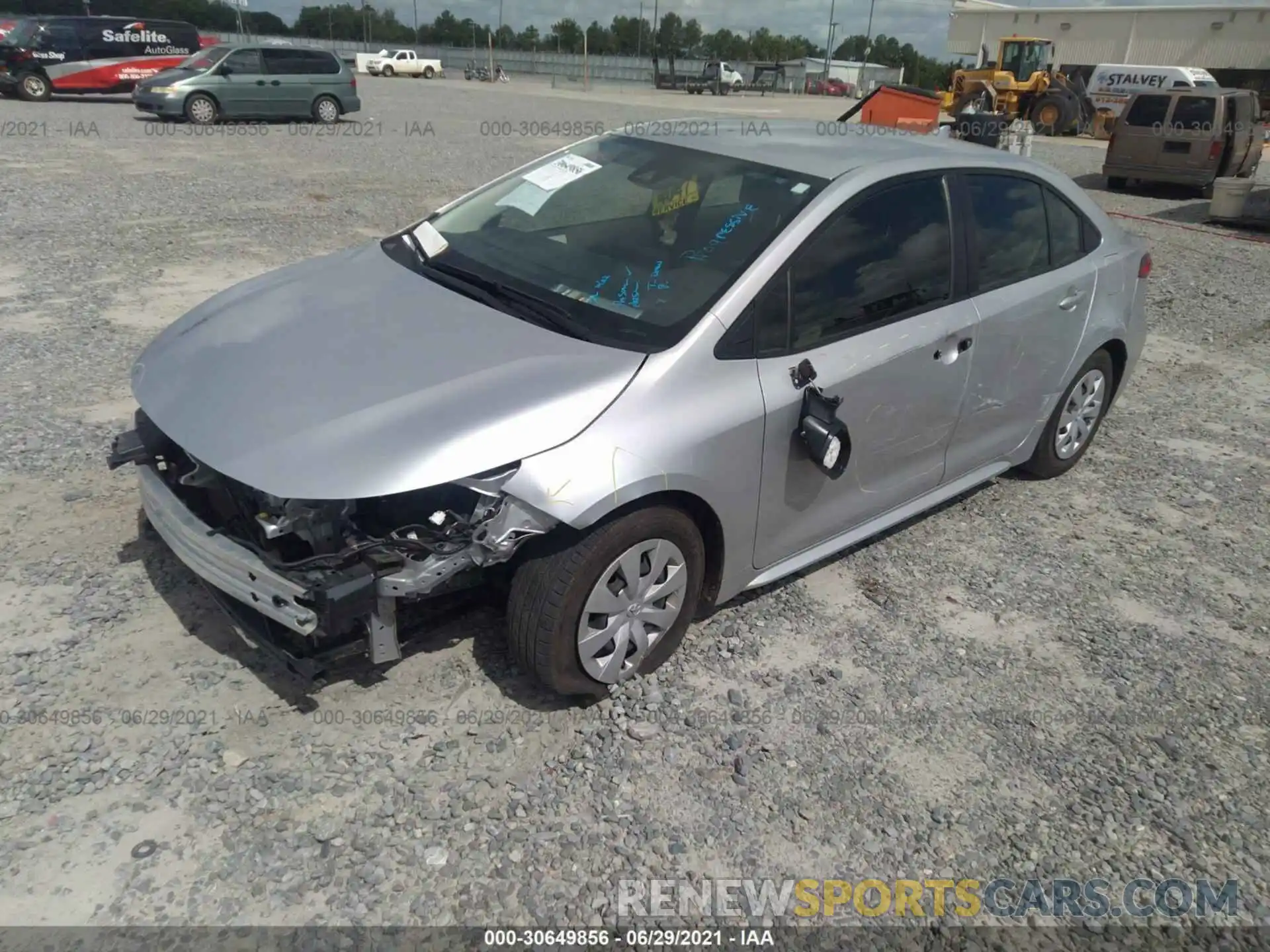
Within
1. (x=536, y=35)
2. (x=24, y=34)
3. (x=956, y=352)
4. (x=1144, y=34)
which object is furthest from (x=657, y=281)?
(x=536, y=35)

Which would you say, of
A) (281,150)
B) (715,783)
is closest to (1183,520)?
(715,783)

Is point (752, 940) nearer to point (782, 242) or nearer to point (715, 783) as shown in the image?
point (715, 783)

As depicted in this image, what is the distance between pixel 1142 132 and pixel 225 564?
17385mm

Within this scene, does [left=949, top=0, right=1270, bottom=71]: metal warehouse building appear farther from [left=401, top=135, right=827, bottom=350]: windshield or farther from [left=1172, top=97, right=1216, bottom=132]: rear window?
[left=401, top=135, right=827, bottom=350]: windshield

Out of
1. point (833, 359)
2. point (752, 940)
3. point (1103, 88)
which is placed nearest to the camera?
point (752, 940)

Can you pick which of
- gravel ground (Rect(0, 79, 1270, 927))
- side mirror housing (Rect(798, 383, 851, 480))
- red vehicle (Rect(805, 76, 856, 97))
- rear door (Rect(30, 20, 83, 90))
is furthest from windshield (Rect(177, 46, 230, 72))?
red vehicle (Rect(805, 76, 856, 97))

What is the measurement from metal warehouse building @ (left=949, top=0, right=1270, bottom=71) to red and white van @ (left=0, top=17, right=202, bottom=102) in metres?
33.6

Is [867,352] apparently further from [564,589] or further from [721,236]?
[564,589]

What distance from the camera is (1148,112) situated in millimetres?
15836

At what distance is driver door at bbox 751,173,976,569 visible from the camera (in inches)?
123

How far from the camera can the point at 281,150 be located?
15211 millimetres

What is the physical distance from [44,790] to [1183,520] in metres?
4.87

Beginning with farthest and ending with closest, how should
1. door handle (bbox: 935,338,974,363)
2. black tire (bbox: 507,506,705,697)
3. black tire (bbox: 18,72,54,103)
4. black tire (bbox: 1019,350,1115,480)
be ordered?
black tire (bbox: 18,72,54,103) < black tire (bbox: 1019,350,1115,480) < door handle (bbox: 935,338,974,363) < black tire (bbox: 507,506,705,697)

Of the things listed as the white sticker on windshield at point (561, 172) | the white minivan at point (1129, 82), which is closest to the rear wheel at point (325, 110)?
the white sticker on windshield at point (561, 172)
